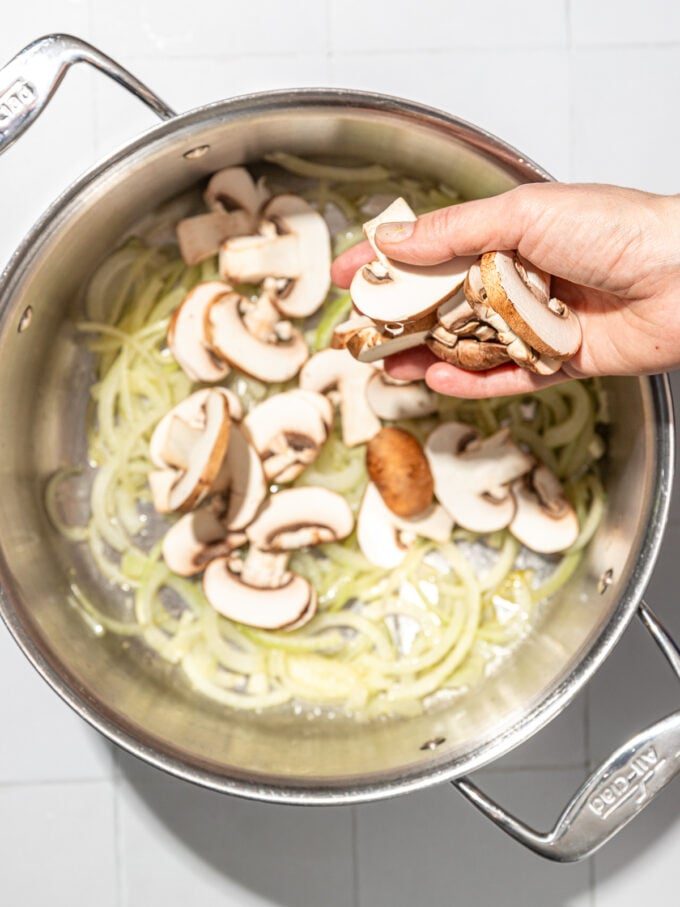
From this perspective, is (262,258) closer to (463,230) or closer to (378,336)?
(378,336)

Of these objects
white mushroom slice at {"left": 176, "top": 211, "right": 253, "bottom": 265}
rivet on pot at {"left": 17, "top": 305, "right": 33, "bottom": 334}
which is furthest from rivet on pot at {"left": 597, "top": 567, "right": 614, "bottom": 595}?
rivet on pot at {"left": 17, "top": 305, "right": 33, "bottom": 334}

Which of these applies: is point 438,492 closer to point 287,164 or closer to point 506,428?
point 506,428

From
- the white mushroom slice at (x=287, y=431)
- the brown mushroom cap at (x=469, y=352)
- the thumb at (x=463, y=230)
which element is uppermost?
the thumb at (x=463, y=230)

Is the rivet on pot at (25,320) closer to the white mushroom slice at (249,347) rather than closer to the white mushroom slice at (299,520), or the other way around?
the white mushroom slice at (249,347)

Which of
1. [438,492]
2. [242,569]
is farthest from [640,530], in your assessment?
[242,569]

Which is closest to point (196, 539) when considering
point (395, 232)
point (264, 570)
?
point (264, 570)

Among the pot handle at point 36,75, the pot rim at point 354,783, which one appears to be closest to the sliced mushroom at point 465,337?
the pot rim at point 354,783
